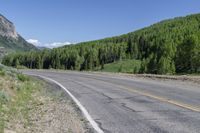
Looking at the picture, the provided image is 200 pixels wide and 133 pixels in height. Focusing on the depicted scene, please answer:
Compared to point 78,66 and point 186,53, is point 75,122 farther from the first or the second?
point 78,66

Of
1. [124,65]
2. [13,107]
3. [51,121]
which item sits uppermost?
[124,65]

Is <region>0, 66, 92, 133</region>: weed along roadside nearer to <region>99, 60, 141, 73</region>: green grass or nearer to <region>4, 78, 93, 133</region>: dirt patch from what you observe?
<region>4, 78, 93, 133</region>: dirt patch

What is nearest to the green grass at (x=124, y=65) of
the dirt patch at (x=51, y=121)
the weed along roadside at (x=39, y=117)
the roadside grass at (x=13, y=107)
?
the roadside grass at (x=13, y=107)

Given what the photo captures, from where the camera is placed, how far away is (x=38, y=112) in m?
11.4

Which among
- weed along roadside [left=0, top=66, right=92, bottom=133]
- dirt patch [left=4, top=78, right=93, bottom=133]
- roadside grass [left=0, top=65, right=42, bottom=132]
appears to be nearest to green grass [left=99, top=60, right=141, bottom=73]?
roadside grass [left=0, top=65, right=42, bottom=132]

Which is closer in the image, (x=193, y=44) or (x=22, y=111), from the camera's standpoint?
(x=22, y=111)

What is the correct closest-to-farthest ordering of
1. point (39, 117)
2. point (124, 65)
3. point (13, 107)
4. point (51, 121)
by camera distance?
point (51, 121), point (39, 117), point (13, 107), point (124, 65)

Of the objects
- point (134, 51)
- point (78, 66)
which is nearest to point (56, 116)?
point (78, 66)

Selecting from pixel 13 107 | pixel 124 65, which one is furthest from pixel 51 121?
pixel 124 65

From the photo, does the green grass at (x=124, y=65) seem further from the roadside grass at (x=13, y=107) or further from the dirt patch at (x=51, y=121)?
the dirt patch at (x=51, y=121)

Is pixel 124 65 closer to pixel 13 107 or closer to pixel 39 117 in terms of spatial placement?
pixel 13 107

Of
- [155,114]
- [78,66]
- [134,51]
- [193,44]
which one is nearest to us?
[155,114]

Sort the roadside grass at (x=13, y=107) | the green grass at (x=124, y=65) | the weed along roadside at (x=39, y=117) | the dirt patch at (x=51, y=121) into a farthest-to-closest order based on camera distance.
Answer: the green grass at (x=124, y=65) < the roadside grass at (x=13, y=107) < the weed along roadside at (x=39, y=117) < the dirt patch at (x=51, y=121)

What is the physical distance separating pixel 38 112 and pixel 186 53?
231ft
